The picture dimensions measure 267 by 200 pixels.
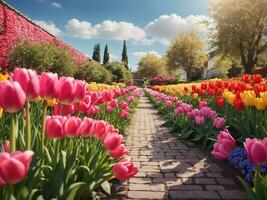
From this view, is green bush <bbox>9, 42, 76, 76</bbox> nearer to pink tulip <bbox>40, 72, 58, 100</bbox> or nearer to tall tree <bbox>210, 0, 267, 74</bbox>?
pink tulip <bbox>40, 72, 58, 100</bbox>

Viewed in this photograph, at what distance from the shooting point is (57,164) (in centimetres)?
260

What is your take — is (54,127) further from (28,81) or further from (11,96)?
(11,96)

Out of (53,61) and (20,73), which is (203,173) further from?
(53,61)

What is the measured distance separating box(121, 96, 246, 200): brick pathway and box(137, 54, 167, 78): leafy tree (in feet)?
272

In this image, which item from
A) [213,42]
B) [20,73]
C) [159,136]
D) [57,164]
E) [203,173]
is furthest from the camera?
[213,42]

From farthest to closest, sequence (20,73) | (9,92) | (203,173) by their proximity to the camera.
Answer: (203,173), (20,73), (9,92)

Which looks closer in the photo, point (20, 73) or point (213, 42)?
point (20, 73)

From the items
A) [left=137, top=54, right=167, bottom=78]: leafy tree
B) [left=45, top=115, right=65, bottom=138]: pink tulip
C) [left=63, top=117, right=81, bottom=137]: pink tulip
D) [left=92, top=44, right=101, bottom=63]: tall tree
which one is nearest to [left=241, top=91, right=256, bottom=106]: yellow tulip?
[left=63, top=117, right=81, bottom=137]: pink tulip

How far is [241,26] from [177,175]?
2953cm

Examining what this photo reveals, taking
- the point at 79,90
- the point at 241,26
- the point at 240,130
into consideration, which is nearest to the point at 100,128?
the point at 79,90

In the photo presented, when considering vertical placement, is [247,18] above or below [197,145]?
above

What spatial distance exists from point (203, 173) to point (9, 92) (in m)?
3.15

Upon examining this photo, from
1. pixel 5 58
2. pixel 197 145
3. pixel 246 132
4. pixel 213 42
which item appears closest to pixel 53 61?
pixel 5 58

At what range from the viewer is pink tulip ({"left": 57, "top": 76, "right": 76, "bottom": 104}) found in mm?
2404
